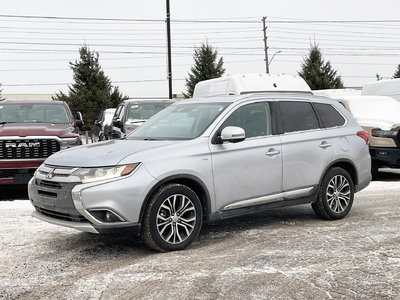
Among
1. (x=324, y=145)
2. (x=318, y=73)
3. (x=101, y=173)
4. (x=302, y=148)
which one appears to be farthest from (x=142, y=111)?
(x=318, y=73)

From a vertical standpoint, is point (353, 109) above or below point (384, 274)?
above

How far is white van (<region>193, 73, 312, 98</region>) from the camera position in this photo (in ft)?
40.3

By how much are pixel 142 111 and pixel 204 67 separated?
26549 millimetres

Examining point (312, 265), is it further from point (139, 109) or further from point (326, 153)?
point (139, 109)

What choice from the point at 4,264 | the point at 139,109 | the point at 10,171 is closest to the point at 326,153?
the point at 4,264

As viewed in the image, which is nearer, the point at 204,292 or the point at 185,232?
the point at 204,292

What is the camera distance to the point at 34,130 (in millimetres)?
9766

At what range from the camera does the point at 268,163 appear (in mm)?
6391

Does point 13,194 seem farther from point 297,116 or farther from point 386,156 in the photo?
point 386,156

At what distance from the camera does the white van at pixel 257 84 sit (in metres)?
12.3

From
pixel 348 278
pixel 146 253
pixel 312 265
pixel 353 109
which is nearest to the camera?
pixel 348 278

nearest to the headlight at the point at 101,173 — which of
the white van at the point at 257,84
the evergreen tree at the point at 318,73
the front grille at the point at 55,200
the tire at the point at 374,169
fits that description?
the front grille at the point at 55,200

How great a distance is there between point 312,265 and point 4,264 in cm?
302

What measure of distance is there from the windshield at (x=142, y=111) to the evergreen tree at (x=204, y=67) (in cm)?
2567
